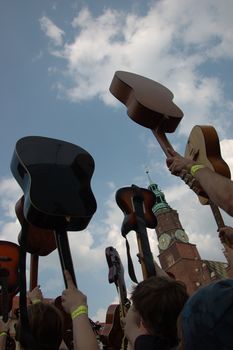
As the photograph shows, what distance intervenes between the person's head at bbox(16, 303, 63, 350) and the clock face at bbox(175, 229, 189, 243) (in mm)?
46549

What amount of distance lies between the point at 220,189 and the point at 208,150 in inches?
33.2

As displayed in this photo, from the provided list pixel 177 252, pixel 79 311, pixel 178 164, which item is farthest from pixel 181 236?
pixel 79 311

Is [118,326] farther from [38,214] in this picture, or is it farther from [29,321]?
[38,214]

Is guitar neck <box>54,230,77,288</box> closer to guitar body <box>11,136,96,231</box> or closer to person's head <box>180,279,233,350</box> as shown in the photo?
guitar body <box>11,136,96,231</box>

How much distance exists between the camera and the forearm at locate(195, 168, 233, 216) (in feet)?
5.09

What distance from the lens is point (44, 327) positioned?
5.23 ft

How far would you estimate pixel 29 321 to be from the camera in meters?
1.59

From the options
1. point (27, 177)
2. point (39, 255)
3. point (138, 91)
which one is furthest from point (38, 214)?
point (138, 91)

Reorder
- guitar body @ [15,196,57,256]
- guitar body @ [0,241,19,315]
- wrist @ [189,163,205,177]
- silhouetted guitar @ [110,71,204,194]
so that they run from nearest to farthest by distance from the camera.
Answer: wrist @ [189,163,205,177], silhouetted guitar @ [110,71,204,194], guitar body @ [15,196,57,256], guitar body @ [0,241,19,315]

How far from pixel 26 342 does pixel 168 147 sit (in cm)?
133

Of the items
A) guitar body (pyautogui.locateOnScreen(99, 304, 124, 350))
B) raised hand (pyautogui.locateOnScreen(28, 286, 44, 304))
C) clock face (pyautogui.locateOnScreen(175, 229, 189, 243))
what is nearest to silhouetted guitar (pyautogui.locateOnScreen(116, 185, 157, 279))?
→ raised hand (pyautogui.locateOnScreen(28, 286, 44, 304))

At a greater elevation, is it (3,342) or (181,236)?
(181,236)

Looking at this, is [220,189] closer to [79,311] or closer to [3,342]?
[79,311]

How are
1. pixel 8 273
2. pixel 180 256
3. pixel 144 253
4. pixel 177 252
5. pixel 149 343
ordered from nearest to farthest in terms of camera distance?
pixel 149 343, pixel 144 253, pixel 8 273, pixel 180 256, pixel 177 252
